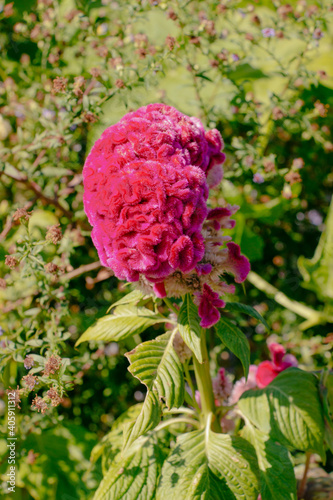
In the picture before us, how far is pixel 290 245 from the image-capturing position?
2.21 meters

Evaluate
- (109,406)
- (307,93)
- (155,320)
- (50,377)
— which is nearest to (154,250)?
(155,320)

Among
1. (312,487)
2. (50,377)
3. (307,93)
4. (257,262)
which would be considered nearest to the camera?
(50,377)

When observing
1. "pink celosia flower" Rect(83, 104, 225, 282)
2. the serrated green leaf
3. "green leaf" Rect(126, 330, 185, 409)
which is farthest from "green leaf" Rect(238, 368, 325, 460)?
"pink celosia flower" Rect(83, 104, 225, 282)

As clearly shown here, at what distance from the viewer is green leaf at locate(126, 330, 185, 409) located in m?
0.87

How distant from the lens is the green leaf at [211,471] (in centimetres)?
98

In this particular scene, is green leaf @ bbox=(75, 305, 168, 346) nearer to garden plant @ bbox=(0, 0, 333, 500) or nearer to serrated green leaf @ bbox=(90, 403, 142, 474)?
garden plant @ bbox=(0, 0, 333, 500)

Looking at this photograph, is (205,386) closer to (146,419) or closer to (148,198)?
(146,419)

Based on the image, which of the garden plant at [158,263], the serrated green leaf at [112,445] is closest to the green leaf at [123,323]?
the garden plant at [158,263]

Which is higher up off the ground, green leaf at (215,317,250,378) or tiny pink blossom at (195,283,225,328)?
tiny pink blossom at (195,283,225,328)

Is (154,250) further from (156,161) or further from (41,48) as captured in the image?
(41,48)

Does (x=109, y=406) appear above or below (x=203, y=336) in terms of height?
below

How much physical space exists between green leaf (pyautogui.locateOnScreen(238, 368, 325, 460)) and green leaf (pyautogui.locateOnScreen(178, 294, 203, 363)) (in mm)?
356

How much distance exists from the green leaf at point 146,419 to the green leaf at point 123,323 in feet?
0.82

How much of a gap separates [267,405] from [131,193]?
2.26 ft
